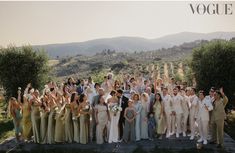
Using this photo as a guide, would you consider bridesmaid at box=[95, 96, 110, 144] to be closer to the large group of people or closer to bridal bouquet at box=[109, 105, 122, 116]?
the large group of people

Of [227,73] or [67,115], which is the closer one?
[67,115]

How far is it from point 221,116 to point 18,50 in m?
15.8

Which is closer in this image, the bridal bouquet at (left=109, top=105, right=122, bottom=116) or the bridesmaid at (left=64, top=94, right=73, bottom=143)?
the bridal bouquet at (left=109, top=105, right=122, bottom=116)

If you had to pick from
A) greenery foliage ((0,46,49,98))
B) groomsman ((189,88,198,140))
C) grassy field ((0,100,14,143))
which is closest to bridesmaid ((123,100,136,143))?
groomsman ((189,88,198,140))

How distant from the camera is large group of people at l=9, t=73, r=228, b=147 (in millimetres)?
15369

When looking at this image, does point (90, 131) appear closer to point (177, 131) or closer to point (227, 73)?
point (177, 131)

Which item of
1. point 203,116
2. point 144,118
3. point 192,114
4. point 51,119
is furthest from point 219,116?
point 51,119

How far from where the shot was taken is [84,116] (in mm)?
15438

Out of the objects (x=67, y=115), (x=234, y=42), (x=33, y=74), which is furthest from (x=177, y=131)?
(x=33, y=74)

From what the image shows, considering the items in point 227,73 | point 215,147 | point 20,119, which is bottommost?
point 215,147

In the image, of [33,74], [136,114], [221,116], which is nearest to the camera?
[221,116]

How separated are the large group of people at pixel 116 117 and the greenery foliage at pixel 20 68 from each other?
8.57 m

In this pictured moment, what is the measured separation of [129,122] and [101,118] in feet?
4.01

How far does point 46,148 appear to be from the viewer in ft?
50.0
